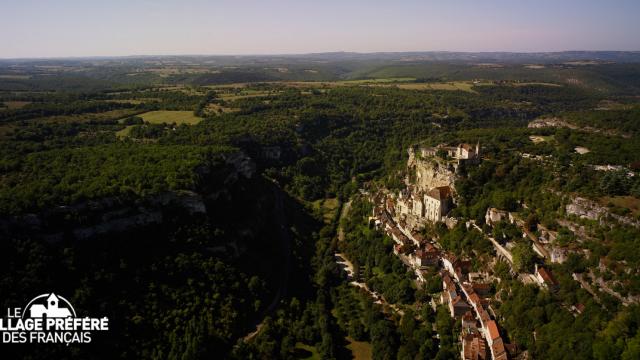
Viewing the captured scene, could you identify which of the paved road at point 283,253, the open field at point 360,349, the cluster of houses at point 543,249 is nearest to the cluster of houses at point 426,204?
the cluster of houses at point 543,249

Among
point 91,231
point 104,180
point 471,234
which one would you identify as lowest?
point 471,234

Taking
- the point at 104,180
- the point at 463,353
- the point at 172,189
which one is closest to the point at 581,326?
the point at 463,353

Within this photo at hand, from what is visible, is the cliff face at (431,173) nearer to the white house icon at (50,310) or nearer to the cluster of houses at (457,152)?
the cluster of houses at (457,152)

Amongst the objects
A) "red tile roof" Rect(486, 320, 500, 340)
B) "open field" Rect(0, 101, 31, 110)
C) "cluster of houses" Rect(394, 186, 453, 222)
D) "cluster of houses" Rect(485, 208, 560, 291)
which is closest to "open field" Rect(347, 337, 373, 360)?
"red tile roof" Rect(486, 320, 500, 340)

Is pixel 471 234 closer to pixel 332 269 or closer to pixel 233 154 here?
pixel 332 269

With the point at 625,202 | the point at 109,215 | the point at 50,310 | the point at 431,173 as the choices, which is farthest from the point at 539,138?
the point at 50,310

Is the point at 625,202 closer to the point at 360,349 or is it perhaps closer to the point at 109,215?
the point at 360,349
